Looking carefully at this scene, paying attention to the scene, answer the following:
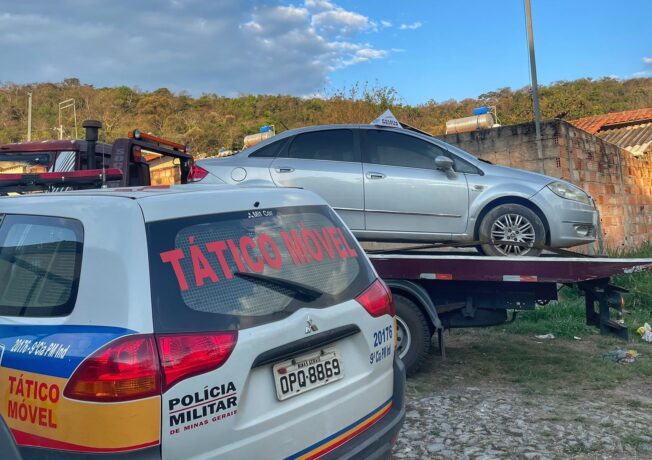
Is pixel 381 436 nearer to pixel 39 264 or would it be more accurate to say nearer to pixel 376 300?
pixel 376 300

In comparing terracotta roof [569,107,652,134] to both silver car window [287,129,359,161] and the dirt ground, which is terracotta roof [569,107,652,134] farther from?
silver car window [287,129,359,161]

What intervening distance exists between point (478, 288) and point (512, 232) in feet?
2.70

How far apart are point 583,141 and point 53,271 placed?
10.0 meters

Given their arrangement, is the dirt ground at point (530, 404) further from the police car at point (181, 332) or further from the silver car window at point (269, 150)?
the silver car window at point (269, 150)

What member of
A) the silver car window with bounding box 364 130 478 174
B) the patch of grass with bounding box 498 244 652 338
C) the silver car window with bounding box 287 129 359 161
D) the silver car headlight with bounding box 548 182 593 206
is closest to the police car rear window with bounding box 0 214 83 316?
the silver car window with bounding box 287 129 359 161

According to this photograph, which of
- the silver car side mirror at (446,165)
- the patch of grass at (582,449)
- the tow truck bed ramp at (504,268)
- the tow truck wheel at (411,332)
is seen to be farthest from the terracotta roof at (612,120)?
the patch of grass at (582,449)

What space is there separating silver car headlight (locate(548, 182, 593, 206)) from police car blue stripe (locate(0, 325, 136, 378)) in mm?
4893

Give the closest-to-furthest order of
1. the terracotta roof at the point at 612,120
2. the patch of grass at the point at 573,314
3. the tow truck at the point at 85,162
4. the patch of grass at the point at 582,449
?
the patch of grass at the point at 582,449 < the tow truck at the point at 85,162 < the patch of grass at the point at 573,314 < the terracotta roof at the point at 612,120

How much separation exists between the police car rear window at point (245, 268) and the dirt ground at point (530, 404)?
1.75 m

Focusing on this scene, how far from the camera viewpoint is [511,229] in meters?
5.70

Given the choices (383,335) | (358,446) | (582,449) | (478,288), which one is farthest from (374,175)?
(358,446)

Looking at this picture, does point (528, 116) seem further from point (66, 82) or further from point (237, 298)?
point (66, 82)

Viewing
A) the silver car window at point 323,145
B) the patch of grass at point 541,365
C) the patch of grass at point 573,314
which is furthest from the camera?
the patch of grass at point 573,314

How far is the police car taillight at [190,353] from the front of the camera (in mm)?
1921
